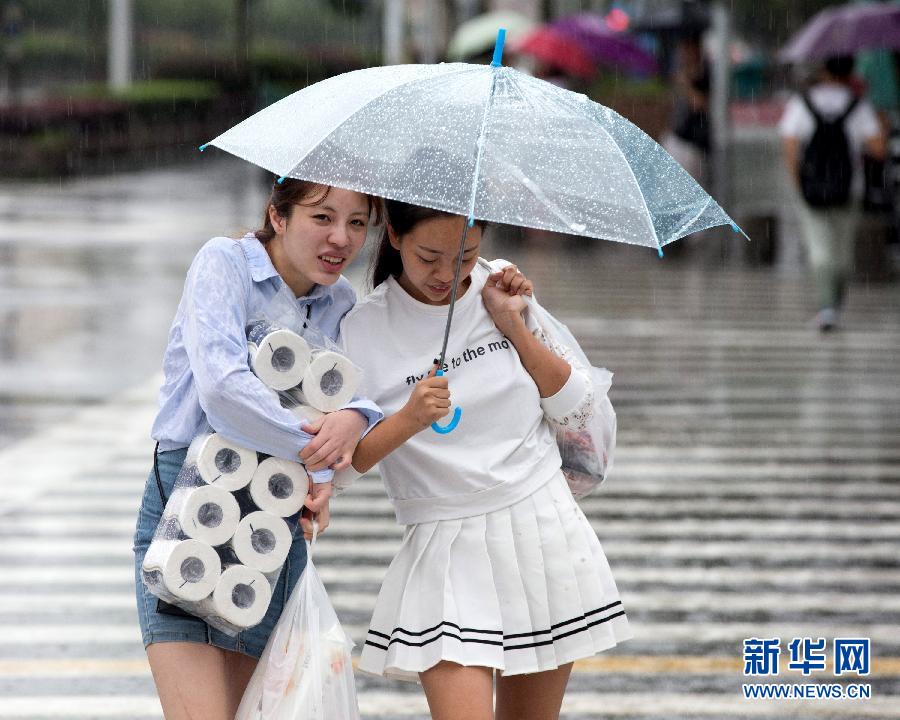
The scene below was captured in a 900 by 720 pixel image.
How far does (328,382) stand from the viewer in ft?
11.2

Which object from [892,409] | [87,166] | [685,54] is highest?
[685,54]

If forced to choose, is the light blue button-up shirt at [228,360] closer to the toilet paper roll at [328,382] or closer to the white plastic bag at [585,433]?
the toilet paper roll at [328,382]

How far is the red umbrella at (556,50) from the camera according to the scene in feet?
67.0

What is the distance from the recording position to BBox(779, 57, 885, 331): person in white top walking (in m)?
12.6

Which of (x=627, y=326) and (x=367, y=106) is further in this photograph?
(x=627, y=326)

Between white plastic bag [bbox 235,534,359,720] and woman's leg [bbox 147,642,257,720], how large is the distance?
66mm

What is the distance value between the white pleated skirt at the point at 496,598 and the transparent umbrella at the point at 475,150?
1.49ft

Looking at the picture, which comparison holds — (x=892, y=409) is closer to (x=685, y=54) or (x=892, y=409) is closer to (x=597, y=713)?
(x=597, y=713)

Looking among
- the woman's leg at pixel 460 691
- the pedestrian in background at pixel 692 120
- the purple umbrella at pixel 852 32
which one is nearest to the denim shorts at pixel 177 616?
the woman's leg at pixel 460 691

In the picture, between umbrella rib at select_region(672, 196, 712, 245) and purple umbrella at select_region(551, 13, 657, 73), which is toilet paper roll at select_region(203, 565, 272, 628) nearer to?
umbrella rib at select_region(672, 196, 712, 245)

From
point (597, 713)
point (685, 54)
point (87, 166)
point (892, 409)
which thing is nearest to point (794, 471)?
point (892, 409)

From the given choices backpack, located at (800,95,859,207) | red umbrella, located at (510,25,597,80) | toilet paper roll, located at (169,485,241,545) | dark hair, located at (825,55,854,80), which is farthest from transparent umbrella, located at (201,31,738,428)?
red umbrella, located at (510,25,597,80)

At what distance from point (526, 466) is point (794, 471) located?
519 centimetres

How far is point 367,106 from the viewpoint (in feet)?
11.5
